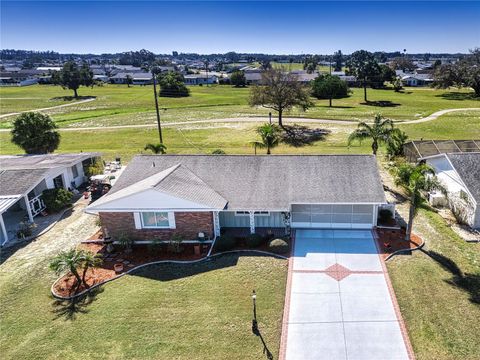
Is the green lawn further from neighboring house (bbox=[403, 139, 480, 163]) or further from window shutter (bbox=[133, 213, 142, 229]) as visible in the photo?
neighboring house (bbox=[403, 139, 480, 163])

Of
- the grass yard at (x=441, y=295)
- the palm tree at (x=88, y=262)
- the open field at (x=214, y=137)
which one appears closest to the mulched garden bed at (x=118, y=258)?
the palm tree at (x=88, y=262)

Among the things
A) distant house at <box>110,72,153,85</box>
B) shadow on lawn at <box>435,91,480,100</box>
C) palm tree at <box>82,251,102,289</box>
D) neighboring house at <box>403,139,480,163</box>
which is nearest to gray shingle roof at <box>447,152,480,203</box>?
neighboring house at <box>403,139,480,163</box>

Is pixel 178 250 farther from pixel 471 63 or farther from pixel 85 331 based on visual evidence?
pixel 471 63

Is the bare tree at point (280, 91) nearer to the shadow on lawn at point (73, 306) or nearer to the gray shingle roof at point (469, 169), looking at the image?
the gray shingle roof at point (469, 169)

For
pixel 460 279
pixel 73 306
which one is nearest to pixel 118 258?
pixel 73 306

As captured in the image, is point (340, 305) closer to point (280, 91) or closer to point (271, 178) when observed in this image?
point (271, 178)

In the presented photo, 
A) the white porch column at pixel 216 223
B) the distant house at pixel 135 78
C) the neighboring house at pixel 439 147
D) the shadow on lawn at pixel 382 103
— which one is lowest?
the shadow on lawn at pixel 382 103

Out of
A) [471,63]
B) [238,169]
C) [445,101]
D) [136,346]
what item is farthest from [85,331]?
[471,63]

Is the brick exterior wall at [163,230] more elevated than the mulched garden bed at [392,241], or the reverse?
the brick exterior wall at [163,230]
